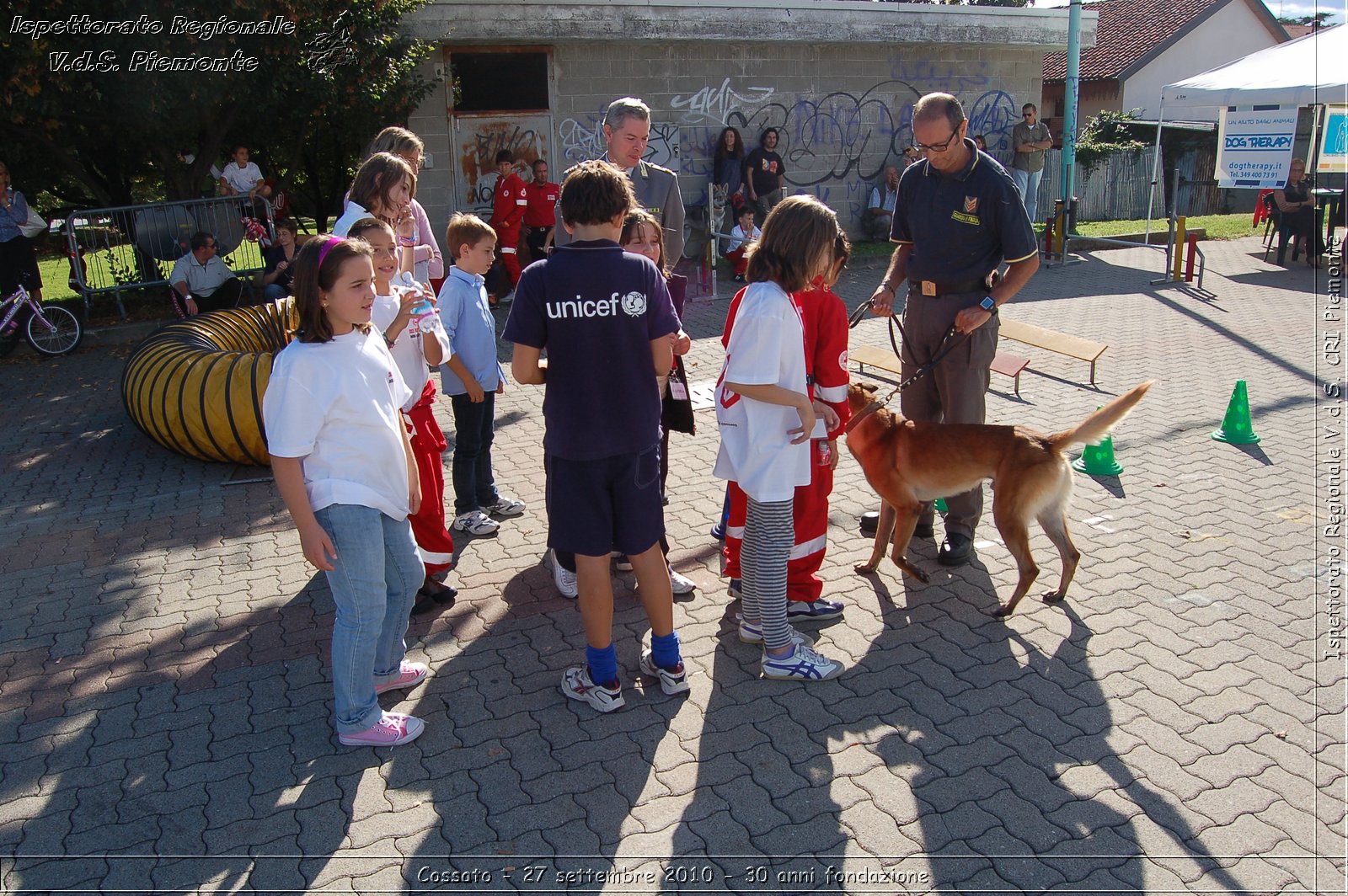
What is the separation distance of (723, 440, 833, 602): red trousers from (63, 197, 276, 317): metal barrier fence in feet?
31.2

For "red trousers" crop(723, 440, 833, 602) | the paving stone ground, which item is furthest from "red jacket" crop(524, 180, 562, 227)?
"red trousers" crop(723, 440, 833, 602)

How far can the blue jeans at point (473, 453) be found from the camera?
540cm

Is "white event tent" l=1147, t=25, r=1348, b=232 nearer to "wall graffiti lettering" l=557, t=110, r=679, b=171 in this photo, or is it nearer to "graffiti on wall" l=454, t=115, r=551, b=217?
"wall graffiti lettering" l=557, t=110, r=679, b=171

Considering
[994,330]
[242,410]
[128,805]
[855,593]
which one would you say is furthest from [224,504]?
[994,330]

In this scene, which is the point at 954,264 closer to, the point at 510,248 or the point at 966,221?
the point at 966,221

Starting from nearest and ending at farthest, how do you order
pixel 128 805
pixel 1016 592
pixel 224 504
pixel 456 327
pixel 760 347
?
pixel 128 805
pixel 760 347
pixel 1016 592
pixel 456 327
pixel 224 504

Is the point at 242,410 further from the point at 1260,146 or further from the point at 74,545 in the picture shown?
the point at 1260,146

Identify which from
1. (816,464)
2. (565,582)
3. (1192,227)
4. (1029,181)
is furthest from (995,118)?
(565,582)

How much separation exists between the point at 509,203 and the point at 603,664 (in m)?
10.1

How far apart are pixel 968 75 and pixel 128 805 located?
17337 mm

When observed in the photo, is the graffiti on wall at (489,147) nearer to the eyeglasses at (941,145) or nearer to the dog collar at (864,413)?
the eyeglasses at (941,145)

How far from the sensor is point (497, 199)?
13.0 metres

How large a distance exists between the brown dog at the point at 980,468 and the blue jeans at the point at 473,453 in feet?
6.70

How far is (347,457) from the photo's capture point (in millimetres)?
3342
